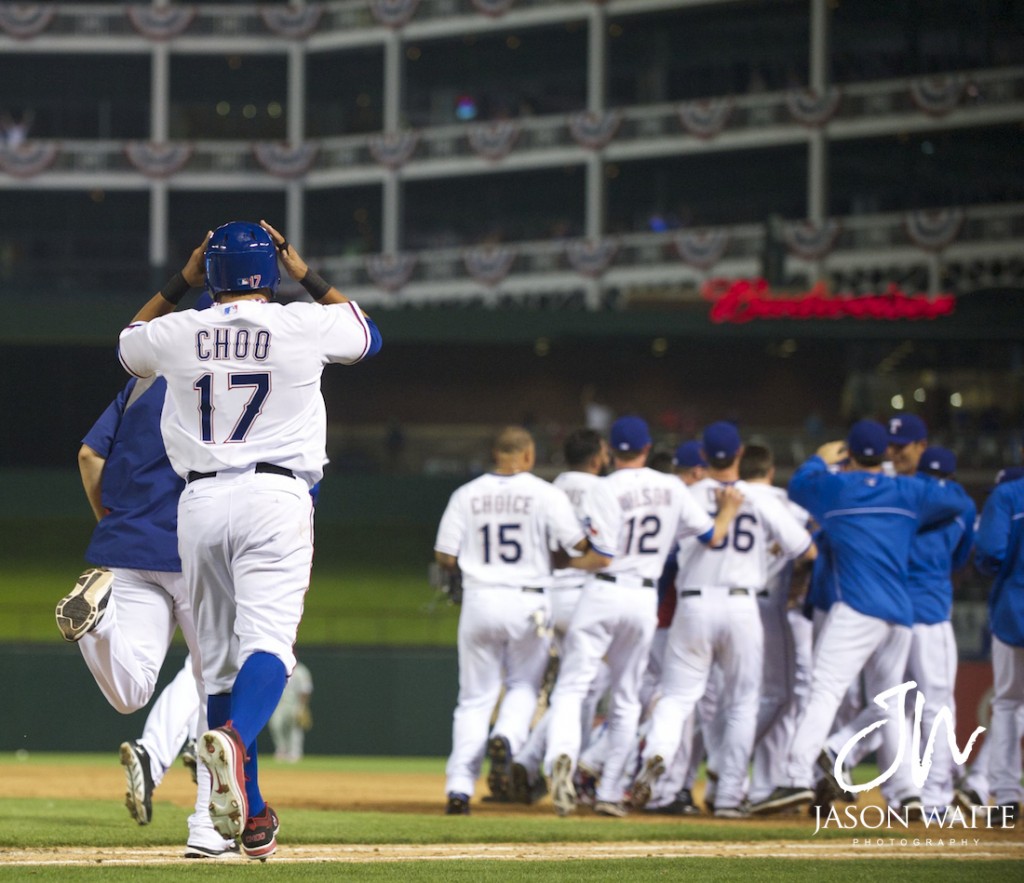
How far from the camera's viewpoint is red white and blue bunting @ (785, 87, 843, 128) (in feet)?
147

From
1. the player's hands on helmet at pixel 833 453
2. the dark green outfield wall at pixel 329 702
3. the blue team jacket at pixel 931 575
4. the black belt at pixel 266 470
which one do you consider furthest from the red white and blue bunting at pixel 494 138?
the black belt at pixel 266 470

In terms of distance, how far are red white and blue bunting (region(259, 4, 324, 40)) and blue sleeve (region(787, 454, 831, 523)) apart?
45.3 metres

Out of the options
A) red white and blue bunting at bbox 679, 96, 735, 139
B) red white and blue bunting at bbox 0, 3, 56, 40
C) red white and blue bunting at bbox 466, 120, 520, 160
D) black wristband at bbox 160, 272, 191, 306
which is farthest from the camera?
red white and blue bunting at bbox 0, 3, 56, 40

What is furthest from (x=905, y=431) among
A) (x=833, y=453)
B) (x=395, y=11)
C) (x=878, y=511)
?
(x=395, y=11)

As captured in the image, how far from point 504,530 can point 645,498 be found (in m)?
0.92

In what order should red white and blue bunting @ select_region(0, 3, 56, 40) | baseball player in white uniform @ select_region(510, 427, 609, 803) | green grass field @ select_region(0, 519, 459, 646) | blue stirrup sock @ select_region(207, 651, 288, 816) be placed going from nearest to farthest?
blue stirrup sock @ select_region(207, 651, 288, 816) → baseball player in white uniform @ select_region(510, 427, 609, 803) → green grass field @ select_region(0, 519, 459, 646) → red white and blue bunting @ select_region(0, 3, 56, 40)

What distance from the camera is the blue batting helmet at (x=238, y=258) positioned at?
19.7 ft

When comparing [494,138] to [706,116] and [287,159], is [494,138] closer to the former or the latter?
[706,116]

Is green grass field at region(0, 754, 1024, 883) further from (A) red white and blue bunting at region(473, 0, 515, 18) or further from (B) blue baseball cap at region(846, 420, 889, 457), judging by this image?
(A) red white and blue bunting at region(473, 0, 515, 18)

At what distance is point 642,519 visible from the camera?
32.8 ft

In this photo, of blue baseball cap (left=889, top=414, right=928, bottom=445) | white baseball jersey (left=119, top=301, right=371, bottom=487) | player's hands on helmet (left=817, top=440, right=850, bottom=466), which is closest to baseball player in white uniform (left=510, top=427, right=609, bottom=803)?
player's hands on helmet (left=817, top=440, right=850, bottom=466)

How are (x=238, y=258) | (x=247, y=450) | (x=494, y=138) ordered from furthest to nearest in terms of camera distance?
(x=494, y=138) < (x=238, y=258) < (x=247, y=450)

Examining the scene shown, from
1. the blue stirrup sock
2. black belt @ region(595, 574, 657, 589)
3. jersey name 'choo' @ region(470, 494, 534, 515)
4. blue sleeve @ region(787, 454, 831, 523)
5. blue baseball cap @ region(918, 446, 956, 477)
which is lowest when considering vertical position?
the blue stirrup sock

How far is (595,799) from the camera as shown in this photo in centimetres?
1059
